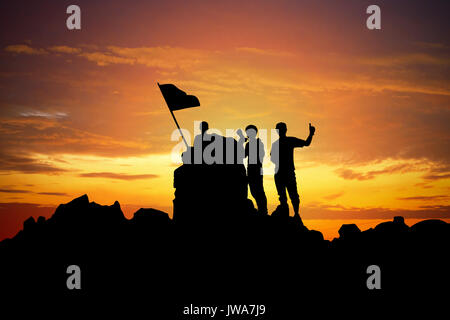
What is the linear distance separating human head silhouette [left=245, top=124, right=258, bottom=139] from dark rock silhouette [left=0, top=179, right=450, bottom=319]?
4.16 ft

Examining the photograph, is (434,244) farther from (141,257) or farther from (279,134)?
(141,257)

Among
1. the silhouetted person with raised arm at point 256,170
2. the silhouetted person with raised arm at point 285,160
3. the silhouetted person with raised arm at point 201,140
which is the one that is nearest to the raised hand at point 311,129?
the silhouetted person with raised arm at point 285,160

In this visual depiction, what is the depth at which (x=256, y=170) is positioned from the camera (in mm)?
16094

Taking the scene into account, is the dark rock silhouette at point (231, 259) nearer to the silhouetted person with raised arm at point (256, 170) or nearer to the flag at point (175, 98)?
the silhouetted person with raised arm at point (256, 170)

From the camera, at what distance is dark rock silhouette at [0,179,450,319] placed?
1483 centimetres

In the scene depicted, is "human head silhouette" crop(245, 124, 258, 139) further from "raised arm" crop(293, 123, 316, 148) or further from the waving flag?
the waving flag

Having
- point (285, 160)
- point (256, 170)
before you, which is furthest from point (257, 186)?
point (285, 160)

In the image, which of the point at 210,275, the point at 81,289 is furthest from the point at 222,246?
the point at 81,289

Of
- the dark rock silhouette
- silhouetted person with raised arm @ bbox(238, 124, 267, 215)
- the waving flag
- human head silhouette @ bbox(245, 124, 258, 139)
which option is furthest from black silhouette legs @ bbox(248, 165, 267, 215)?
the waving flag

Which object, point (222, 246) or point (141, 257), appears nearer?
point (222, 246)

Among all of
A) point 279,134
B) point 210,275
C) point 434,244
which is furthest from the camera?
point 434,244

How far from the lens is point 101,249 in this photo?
18.1 meters

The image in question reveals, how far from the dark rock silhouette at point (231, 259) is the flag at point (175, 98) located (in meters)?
2.05
